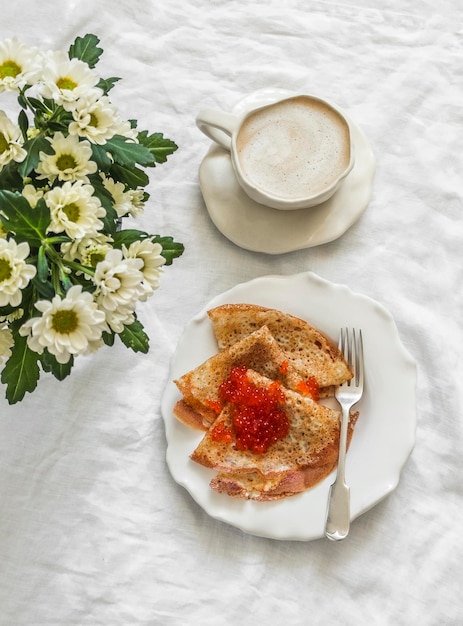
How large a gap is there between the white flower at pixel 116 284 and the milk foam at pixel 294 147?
0.39 meters

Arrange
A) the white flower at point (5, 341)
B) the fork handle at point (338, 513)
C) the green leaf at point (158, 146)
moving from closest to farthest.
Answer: the white flower at point (5, 341)
the green leaf at point (158, 146)
the fork handle at point (338, 513)

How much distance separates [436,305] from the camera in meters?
1.19

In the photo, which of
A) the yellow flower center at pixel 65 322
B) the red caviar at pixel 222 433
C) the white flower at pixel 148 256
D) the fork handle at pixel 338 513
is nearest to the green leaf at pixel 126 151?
the white flower at pixel 148 256

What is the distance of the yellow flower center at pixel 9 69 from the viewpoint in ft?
2.61

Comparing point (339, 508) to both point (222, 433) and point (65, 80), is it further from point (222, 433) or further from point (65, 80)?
point (65, 80)

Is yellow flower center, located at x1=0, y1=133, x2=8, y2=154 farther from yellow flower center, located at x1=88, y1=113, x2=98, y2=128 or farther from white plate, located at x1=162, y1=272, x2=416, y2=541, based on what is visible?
white plate, located at x1=162, y1=272, x2=416, y2=541

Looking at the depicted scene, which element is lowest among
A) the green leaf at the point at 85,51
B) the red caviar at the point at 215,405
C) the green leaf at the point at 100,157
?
the red caviar at the point at 215,405

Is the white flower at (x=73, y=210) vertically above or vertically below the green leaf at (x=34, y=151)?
below

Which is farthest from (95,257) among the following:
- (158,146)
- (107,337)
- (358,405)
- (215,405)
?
(358,405)

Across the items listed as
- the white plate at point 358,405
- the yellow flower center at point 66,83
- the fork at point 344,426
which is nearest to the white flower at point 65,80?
the yellow flower center at point 66,83

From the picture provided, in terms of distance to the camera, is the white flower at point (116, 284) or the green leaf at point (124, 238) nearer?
the white flower at point (116, 284)

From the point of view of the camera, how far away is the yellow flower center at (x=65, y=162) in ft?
2.64

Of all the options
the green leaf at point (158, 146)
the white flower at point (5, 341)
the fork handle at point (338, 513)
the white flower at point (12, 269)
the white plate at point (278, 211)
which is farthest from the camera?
the white plate at point (278, 211)

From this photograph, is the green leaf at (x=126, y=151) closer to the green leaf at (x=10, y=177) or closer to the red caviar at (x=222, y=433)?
the green leaf at (x=10, y=177)
